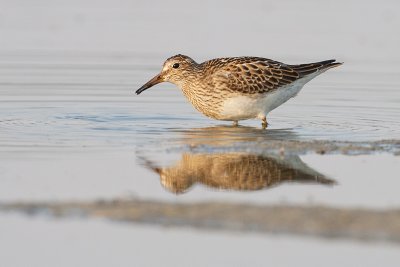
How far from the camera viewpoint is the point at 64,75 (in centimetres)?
1931

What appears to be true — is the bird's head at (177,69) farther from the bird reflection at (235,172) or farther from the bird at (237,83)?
the bird reflection at (235,172)

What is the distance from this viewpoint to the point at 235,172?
10.9 metres

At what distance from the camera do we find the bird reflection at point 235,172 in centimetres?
1040

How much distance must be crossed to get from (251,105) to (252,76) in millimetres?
463

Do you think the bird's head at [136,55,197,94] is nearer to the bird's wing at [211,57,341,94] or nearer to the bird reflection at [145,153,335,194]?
the bird's wing at [211,57,341,94]

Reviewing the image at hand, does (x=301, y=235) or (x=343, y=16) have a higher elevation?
(x=343, y=16)

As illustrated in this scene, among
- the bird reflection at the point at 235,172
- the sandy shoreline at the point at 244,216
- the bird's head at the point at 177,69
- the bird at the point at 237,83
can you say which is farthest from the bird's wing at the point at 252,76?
the sandy shoreline at the point at 244,216

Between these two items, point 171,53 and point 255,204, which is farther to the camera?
point 171,53

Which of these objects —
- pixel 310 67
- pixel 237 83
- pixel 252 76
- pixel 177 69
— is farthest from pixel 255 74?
pixel 177 69

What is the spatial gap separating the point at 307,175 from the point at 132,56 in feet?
34.7

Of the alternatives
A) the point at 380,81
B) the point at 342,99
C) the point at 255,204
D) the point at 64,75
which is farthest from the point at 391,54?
the point at 255,204

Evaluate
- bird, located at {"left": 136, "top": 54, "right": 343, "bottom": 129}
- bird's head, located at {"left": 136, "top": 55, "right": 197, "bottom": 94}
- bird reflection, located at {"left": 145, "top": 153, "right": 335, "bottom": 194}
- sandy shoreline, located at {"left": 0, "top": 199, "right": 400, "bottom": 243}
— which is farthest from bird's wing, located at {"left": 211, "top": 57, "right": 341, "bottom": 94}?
sandy shoreline, located at {"left": 0, "top": 199, "right": 400, "bottom": 243}

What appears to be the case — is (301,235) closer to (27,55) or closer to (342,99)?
(342,99)

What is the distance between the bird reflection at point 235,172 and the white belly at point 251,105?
289 cm
